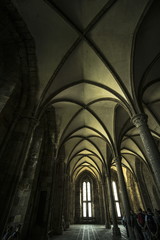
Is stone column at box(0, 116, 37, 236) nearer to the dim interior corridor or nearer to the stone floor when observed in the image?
the dim interior corridor

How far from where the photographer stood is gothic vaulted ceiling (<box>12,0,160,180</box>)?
18.2ft

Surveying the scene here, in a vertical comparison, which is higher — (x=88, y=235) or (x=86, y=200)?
(x=86, y=200)

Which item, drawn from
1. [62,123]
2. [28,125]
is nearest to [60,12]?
[28,125]

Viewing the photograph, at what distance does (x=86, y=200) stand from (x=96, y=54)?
76.8 ft

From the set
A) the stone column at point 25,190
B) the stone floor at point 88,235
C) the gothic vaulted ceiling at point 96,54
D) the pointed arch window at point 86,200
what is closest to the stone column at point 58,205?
the stone floor at point 88,235

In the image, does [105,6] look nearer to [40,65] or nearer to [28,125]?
[40,65]

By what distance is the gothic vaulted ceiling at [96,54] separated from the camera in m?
5.54

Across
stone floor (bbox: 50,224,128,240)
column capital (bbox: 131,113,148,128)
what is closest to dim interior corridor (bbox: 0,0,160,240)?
column capital (bbox: 131,113,148,128)

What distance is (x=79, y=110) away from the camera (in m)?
10.6

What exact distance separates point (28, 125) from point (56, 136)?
484cm

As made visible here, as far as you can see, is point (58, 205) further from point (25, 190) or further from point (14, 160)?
point (14, 160)

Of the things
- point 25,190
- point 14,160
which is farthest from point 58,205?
point 14,160

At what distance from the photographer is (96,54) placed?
6.96m

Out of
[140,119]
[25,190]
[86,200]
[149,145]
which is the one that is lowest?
[25,190]
